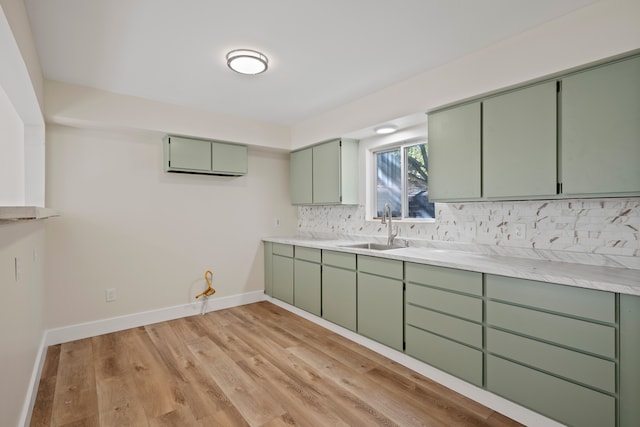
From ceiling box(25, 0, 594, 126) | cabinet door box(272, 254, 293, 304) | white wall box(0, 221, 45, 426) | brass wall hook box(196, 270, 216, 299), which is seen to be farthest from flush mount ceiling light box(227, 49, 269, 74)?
brass wall hook box(196, 270, 216, 299)

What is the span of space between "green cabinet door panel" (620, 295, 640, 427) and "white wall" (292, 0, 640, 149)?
4.63 feet

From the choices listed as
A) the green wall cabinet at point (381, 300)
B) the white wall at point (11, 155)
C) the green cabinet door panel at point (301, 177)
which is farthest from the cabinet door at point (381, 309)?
the white wall at point (11, 155)

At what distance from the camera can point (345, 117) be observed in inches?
147

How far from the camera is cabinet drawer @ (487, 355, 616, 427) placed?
164cm

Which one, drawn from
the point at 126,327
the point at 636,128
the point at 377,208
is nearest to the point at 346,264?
the point at 377,208

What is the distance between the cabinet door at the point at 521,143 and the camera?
Result: 81.8 inches

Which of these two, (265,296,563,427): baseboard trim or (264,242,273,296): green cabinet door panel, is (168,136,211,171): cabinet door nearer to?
(264,242,273,296): green cabinet door panel

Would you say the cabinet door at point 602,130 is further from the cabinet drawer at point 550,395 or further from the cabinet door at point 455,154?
the cabinet drawer at point 550,395

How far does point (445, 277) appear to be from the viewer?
7.55 feet

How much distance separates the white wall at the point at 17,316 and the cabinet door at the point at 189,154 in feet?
4.72

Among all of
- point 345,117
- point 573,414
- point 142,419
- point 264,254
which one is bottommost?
point 142,419

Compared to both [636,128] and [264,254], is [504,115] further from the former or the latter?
[264,254]

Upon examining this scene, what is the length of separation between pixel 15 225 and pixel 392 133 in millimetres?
3201

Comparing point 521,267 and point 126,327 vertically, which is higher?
point 521,267
